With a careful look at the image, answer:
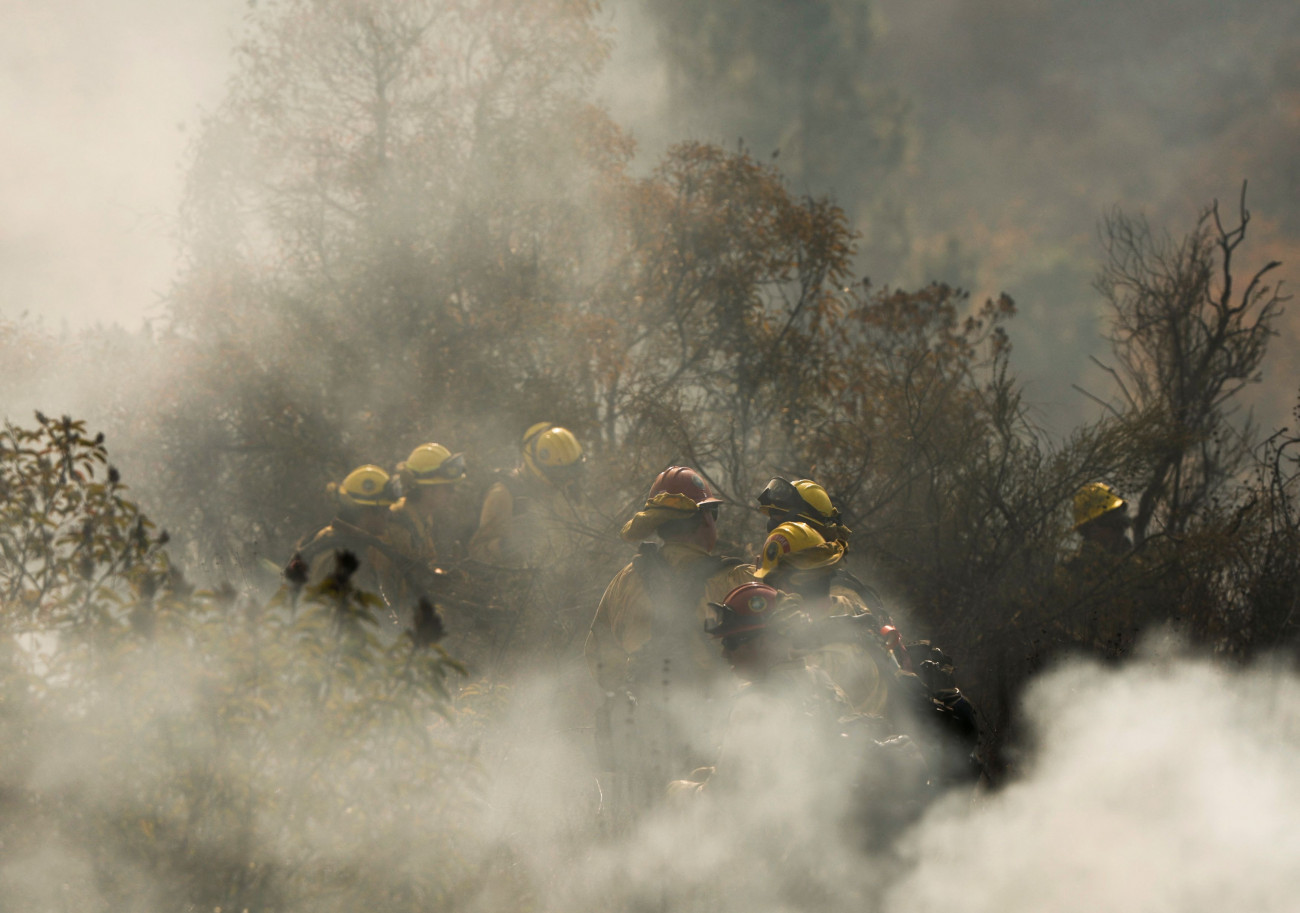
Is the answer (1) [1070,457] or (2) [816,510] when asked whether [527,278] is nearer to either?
(1) [1070,457]

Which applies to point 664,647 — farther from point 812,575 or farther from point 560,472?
point 560,472

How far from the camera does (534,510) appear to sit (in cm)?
750

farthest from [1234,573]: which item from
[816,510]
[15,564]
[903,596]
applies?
[15,564]

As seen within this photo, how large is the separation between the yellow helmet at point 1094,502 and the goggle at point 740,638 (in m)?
5.24

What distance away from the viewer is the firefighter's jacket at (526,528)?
7414 millimetres

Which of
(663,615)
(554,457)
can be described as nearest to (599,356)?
(554,457)

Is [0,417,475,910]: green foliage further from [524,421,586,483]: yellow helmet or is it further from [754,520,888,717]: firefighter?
[524,421,586,483]: yellow helmet

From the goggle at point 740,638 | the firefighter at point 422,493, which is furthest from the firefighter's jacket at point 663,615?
the firefighter at point 422,493

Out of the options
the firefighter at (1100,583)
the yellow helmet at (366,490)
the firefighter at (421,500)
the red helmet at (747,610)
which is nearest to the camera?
the red helmet at (747,610)

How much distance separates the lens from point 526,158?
521 inches

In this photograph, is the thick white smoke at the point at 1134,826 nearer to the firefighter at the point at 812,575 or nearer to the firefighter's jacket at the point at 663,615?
the firefighter at the point at 812,575

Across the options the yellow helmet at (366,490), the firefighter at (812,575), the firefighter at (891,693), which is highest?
the yellow helmet at (366,490)

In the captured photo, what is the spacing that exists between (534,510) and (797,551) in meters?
3.59

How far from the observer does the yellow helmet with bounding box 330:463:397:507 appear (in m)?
7.21
